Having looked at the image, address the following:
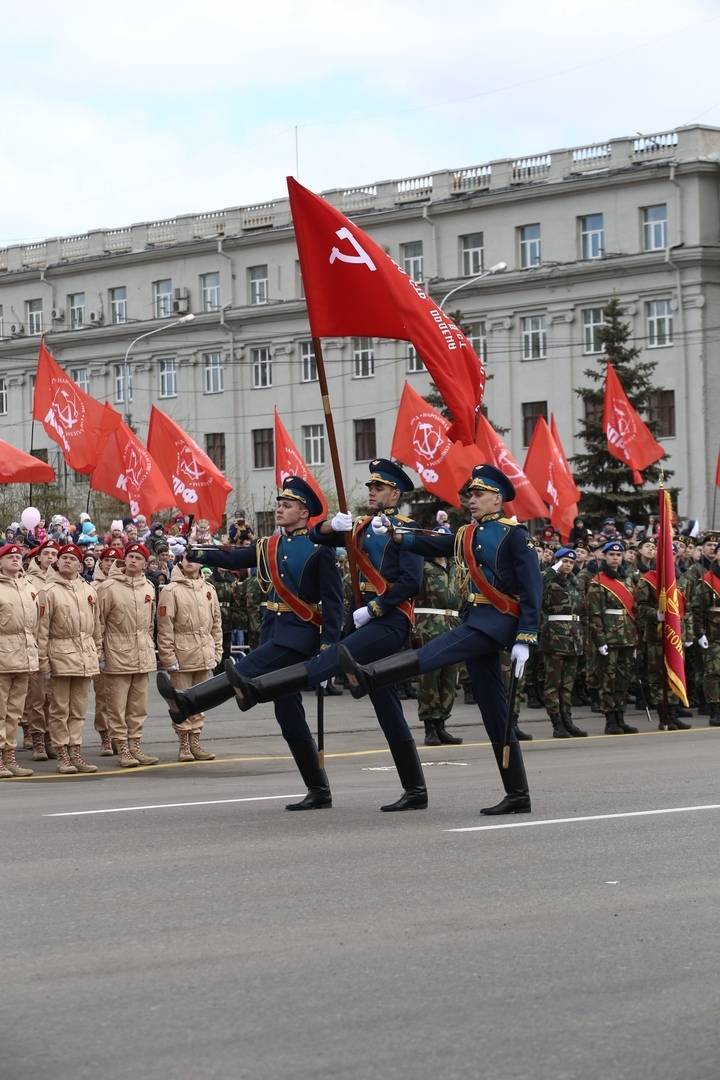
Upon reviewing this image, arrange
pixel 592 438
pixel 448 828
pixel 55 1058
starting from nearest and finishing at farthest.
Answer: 1. pixel 55 1058
2. pixel 448 828
3. pixel 592 438

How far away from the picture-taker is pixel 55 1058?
18.1 feet

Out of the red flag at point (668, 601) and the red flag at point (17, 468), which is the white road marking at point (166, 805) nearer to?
the red flag at point (668, 601)

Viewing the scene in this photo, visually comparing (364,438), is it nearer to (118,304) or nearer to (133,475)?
(118,304)

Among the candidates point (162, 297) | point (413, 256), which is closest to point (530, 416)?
point (413, 256)

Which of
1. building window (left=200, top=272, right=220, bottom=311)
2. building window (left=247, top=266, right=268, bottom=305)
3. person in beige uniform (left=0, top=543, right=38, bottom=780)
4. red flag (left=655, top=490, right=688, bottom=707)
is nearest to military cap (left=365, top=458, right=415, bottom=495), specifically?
person in beige uniform (left=0, top=543, right=38, bottom=780)

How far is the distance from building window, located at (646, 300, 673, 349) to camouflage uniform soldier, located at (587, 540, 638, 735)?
41442mm

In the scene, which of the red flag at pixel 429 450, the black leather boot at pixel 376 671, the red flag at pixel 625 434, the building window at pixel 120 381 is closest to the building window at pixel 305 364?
the building window at pixel 120 381

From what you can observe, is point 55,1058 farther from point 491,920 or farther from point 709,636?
point 709,636

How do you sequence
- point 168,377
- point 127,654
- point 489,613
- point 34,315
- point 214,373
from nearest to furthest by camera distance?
point 489,613
point 127,654
point 214,373
point 168,377
point 34,315

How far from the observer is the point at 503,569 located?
10.7 meters

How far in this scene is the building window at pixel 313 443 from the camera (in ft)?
227

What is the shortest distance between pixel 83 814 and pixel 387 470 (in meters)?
2.81

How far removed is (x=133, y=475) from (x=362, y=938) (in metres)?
20.2

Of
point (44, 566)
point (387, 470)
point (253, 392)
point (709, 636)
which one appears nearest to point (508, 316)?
point (253, 392)
